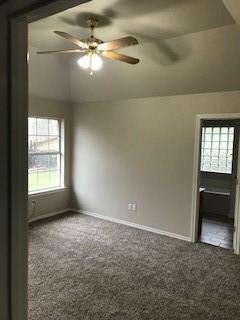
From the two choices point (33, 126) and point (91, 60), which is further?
point (33, 126)

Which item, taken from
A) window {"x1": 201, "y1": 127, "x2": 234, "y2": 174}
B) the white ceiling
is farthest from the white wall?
window {"x1": 201, "y1": 127, "x2": 234, "y2": 174}

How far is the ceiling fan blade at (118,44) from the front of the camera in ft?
8.32

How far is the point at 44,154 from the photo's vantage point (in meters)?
5.41

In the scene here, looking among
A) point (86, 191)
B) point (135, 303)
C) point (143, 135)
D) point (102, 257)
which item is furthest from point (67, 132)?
point (135, 303)

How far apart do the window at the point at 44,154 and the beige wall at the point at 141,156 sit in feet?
1.18

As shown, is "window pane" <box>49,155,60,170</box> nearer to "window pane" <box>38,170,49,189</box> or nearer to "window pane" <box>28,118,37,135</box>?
"window pane" <box>38,170,49,189</box>

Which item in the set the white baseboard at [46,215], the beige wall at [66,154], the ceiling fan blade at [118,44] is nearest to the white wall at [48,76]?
the beige wall at [66,154]

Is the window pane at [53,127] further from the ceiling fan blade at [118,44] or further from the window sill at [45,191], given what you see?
the ceiling fan blade at [118,44]

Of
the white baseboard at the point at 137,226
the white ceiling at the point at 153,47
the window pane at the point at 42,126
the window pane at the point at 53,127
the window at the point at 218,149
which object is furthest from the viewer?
the window at the point at 218,149

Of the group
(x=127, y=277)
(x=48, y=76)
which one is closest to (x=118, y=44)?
(x=48, y=76)

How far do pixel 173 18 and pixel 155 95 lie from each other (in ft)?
5.85

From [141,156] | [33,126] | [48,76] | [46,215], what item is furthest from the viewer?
[46,215]

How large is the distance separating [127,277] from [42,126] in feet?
11.1

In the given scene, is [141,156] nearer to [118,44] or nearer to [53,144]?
[53,144]
